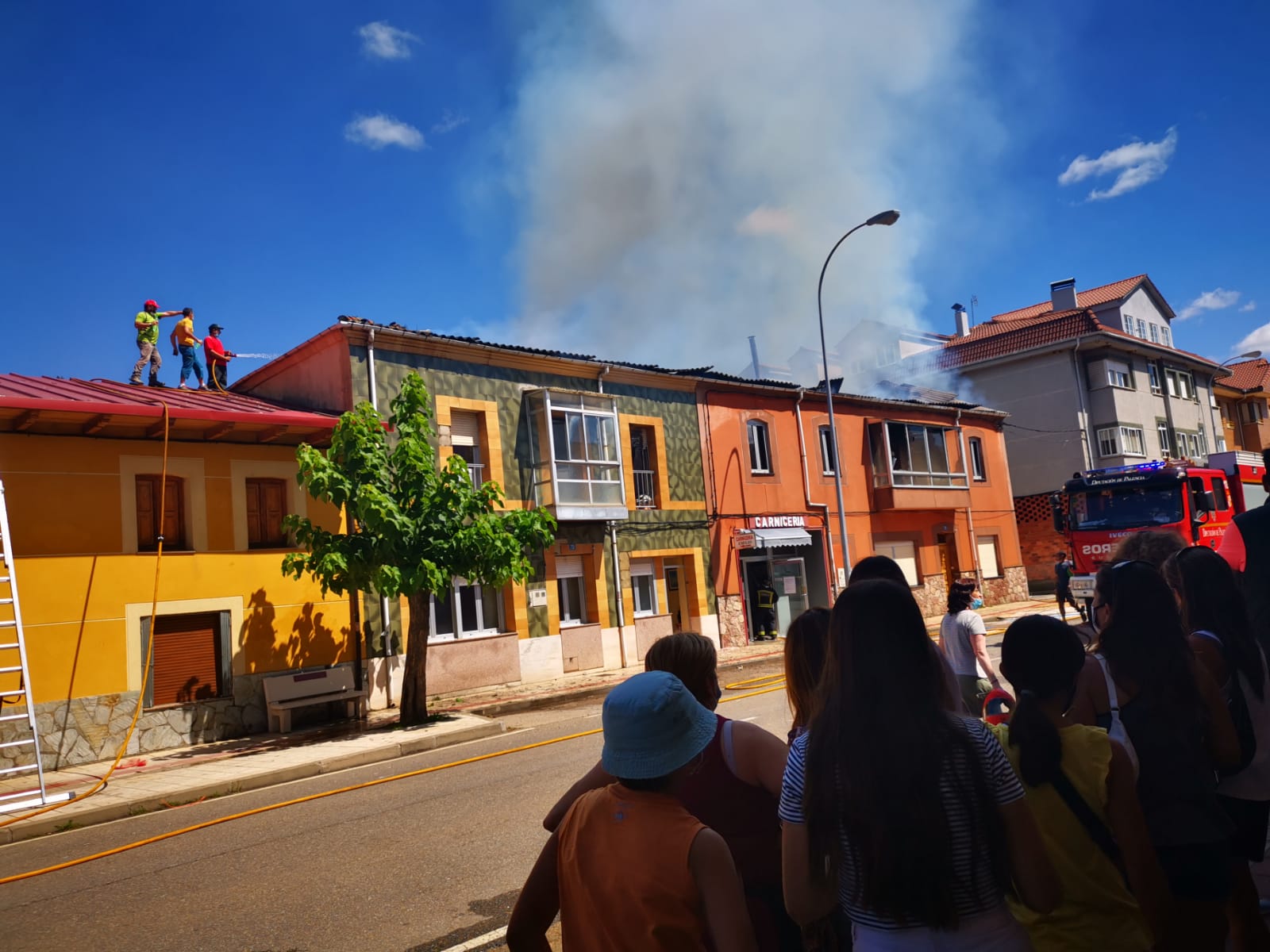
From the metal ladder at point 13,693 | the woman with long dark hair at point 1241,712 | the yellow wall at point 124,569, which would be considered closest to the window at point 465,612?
the yellow wall at point 124,569

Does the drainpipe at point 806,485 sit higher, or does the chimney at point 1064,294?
the chimney at point 1064,294

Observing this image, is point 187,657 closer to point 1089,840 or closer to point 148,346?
point 148,346

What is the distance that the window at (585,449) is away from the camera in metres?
20.4

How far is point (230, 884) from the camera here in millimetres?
6562

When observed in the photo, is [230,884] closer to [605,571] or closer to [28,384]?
[28,384]

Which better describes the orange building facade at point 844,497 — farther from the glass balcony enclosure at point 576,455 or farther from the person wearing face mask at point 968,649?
the person wearing face mask at point 968,649

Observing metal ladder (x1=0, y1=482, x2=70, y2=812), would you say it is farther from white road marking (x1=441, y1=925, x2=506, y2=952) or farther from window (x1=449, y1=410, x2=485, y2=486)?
window (x1=449, y1=410, x2=485, y2=486)

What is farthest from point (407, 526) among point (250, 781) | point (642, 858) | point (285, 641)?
point (642, 858)

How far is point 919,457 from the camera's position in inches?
1188

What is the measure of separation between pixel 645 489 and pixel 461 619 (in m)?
6.53

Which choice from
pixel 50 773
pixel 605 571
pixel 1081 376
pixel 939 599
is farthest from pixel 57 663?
pixel 1081 376

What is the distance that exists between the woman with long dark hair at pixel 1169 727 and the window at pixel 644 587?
1898cm

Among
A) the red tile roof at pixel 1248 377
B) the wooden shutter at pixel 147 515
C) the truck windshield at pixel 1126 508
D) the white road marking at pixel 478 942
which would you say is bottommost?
the white road marking at pixel 478 942

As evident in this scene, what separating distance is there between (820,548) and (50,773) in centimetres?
1981
